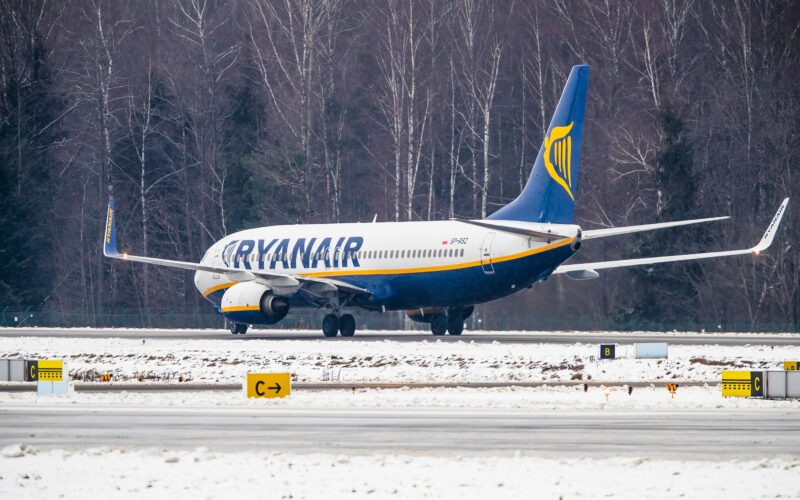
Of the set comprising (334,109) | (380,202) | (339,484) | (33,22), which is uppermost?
(33,22)

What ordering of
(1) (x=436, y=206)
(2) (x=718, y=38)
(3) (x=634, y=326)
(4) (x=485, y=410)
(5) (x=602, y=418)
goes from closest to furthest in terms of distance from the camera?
(5) (x=602, y=418) → (4) (x=485, y=410) → (3) (x=634, y=326) → (2) (x=718, y=38) → (1) (x=436, y=206)

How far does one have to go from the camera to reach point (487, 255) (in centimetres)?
4762

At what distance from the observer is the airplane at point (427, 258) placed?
46.4m

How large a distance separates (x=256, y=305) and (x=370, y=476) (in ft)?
118

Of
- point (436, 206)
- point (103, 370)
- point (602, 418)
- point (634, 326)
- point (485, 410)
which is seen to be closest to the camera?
point (602, 418)

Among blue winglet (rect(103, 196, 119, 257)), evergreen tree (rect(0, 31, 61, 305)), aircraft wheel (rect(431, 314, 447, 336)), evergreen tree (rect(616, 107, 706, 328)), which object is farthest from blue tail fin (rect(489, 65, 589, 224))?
evergreen tree (rect(0, 31, 61, 305))

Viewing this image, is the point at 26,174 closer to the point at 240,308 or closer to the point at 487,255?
the point at 240,308

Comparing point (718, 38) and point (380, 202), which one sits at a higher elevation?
point (718, 38)

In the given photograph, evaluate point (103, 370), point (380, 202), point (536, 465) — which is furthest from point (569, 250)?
point (380, 202)

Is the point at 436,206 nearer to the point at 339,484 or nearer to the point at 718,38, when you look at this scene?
the point at 718,38

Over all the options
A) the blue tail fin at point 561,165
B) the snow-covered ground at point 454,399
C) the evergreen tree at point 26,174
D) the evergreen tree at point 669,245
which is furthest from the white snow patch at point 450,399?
the evergreen tree at point 26,174

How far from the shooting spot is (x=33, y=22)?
8544 cm

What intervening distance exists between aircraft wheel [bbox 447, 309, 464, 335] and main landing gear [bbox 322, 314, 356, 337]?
12.2 ft

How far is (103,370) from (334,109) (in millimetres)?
47121
